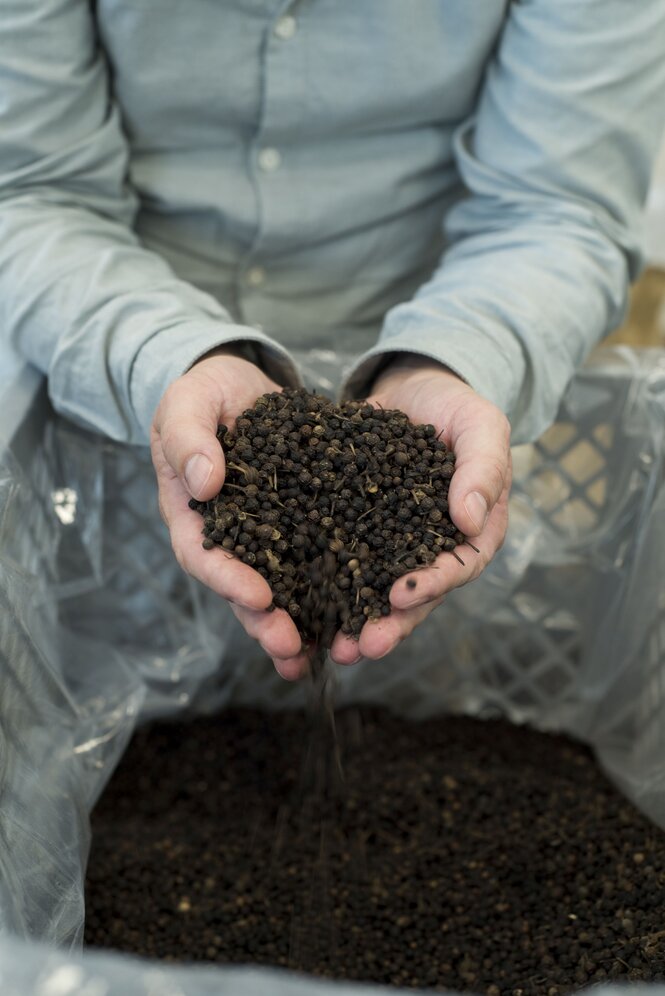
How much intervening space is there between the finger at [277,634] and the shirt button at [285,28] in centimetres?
60

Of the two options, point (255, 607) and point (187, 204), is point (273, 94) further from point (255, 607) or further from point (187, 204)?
point (255, 607)

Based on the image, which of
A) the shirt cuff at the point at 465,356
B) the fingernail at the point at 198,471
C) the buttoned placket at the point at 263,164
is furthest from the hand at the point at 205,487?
the buttoned placket at the point at 263,164

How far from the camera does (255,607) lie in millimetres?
677

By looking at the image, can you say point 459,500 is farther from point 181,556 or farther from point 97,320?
A: point 97,320

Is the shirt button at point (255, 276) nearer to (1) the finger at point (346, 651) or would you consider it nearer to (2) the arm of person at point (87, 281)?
(2) the arm of person at point (87, 281)

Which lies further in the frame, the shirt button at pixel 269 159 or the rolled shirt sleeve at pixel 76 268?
the shirt button at pixel 269 159

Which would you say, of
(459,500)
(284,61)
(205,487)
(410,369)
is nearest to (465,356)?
(410,369)

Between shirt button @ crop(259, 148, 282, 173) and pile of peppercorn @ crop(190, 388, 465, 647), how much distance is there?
0.37 meters

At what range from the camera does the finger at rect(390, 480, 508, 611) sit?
69 centimetres

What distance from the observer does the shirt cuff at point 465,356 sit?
0.83 m

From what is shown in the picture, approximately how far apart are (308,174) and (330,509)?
1.52 feet

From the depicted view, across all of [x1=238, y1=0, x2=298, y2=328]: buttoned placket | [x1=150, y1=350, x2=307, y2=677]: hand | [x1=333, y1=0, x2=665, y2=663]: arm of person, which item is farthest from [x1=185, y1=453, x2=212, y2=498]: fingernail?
[x1=238, y1=0, x2=298, y2=328]: buttoned placket

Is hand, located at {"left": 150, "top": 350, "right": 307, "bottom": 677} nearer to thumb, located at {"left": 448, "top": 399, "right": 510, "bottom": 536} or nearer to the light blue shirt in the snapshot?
the light blue shirt

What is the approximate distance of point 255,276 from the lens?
1091mm
